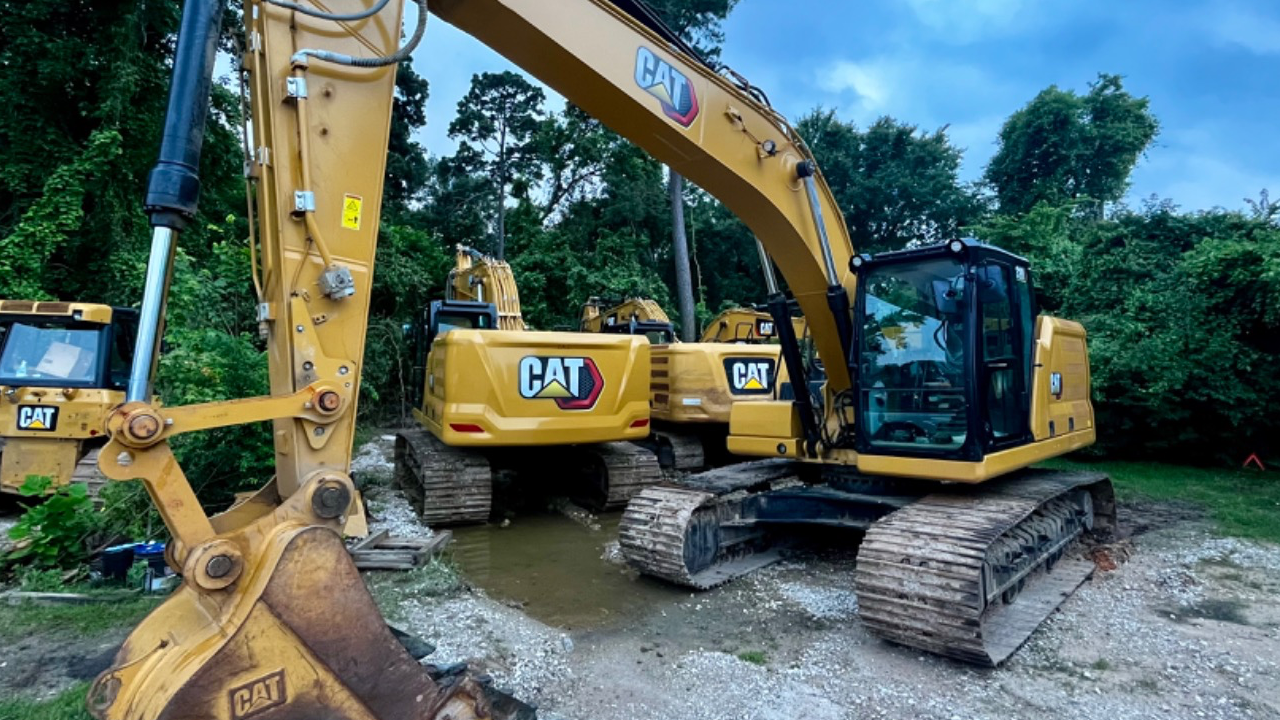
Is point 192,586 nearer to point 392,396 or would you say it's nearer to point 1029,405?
point 1029,405

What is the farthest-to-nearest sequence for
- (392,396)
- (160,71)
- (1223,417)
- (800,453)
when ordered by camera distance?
(392,396), (160,71), (1223,417), (800,453)

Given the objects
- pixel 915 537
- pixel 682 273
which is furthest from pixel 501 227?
pixel 915 537

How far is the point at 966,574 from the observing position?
344 cm

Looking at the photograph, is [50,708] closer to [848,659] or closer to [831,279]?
[848,659]

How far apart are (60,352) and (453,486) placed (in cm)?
393

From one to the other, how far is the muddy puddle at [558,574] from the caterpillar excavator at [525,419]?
1.42 feet

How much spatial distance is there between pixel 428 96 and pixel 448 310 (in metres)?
19.9

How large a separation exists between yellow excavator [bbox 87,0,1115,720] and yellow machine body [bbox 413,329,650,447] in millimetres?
1491

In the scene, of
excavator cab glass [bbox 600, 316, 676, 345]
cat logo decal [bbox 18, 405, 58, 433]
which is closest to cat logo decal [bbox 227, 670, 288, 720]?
cat logo decal [bbox 18, 405, 58, 433]

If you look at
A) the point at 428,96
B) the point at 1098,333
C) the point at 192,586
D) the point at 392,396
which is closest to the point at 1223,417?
the point at 1098,333

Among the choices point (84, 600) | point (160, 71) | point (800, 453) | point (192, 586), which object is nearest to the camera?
point (192, 586)

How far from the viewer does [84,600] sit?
165 inches

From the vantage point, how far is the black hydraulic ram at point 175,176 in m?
2.21

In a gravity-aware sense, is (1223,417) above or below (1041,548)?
above
